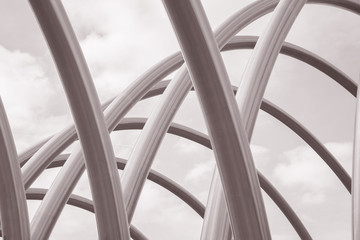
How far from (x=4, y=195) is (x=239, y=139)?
12.1 feet

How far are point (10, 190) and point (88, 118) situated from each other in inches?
64.7

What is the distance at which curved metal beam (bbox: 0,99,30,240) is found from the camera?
8398 mm

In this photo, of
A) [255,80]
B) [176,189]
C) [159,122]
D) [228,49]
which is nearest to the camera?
[255,80]

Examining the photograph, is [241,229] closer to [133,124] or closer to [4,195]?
[4,195]

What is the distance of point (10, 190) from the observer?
8.45 meters

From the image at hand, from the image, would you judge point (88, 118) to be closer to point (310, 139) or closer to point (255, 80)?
point (255, 80)

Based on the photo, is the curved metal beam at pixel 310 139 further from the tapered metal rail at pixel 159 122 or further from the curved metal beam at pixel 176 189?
the tapered metal rail at pixel 159 122

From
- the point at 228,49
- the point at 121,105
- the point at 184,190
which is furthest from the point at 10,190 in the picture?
the point at 184,190


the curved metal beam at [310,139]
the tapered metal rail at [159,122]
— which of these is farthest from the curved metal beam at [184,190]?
the tapered metal rail at [159,122]

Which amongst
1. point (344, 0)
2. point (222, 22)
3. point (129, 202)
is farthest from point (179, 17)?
point (344, 0)

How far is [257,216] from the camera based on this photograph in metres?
7.92

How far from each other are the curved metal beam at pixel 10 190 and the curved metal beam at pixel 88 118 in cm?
108

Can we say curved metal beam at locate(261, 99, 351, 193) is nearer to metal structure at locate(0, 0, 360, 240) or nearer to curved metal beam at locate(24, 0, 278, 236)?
curved metal beam at locate(24, 0, 278, 236)

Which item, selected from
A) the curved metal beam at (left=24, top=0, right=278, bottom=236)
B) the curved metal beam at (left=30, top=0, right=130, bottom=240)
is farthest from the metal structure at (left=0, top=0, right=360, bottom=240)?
the curved metal beam at (left=24, top=0, right=278, bottom=236)
